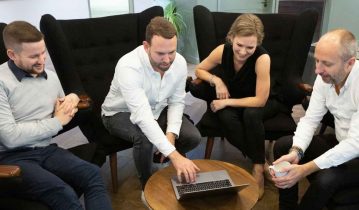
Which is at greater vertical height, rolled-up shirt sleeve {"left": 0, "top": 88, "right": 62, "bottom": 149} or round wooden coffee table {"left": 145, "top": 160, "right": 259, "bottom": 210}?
rolled-up shirt sleeve {"left": 0, "top": 88, "right": 62, "bottom": 149}

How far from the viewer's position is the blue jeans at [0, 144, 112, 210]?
1463 mm

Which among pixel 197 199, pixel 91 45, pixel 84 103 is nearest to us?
pixel 197 199

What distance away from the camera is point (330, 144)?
1792 mm

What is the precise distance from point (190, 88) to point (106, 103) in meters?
0.58

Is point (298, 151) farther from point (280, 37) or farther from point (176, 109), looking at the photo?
point (280, 37)

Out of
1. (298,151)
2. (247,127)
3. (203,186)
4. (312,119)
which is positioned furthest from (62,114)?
(312,119)

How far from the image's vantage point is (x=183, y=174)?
1536mm

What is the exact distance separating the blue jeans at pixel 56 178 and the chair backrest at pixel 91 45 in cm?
61

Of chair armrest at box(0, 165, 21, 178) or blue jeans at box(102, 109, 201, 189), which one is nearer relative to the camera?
chair armrest at box(0, 165, 21, 178)

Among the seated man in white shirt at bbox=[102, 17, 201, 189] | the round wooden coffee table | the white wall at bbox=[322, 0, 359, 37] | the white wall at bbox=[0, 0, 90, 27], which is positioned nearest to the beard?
the seated man in white shirt at bbox=[102, 17, 201, 189]

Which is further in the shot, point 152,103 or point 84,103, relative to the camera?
point 152,103

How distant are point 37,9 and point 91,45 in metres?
2.65

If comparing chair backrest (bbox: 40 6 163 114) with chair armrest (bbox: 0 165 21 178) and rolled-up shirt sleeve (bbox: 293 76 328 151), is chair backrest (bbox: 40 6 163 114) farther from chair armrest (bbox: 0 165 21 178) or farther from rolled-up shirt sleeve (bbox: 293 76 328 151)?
rolled-up shirt sleeve (bbox: 293 76 328 151)

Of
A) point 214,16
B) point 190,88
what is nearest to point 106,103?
point 190,88
